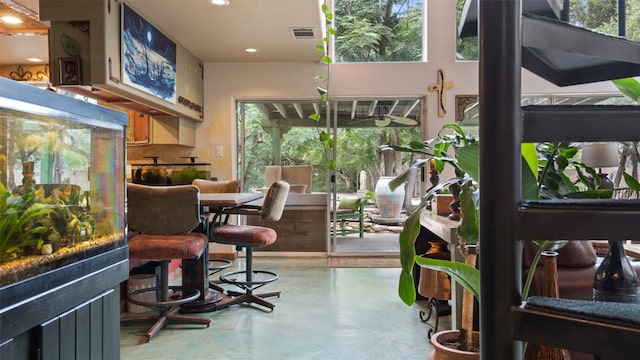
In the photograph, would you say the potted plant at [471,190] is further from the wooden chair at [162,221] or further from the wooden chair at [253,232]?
the wooden chair at [253,232]

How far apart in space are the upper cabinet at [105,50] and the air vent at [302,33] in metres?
1.33

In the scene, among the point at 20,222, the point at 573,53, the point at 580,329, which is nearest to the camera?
the point at 580,329

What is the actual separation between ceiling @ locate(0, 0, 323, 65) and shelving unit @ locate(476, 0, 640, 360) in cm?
311

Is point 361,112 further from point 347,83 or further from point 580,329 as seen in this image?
point 580,329

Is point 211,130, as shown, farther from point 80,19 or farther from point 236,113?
point 80,19

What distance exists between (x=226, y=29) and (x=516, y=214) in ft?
13.2

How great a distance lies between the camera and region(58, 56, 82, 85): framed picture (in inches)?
130

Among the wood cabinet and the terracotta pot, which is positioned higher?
the wood cabinet

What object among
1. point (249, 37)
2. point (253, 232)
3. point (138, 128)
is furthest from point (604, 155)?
point (138, 128)

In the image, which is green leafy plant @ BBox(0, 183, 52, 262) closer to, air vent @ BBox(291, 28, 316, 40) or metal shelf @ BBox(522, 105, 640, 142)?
metal shelf @ BBox(522, 105, 640, 142)

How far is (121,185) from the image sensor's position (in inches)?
68.5

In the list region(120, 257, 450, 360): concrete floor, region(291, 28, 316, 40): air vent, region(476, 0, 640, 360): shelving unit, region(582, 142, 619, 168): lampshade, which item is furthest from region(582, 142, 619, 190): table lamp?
region(476, 0, 640, 360): shelving unit

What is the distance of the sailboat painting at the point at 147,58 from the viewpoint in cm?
356

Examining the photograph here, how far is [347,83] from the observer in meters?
5.51
